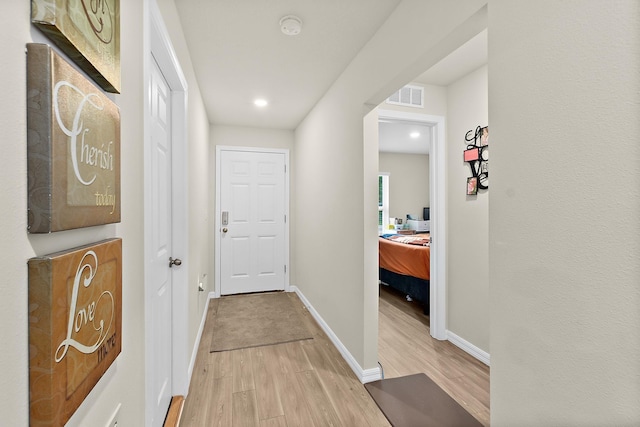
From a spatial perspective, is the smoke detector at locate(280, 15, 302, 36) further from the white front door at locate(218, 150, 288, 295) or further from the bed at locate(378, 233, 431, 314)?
the bed at locate(378, 233, 431, 314)

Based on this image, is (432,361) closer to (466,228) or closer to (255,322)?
(466,228)

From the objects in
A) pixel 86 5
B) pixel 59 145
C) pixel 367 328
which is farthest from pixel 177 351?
pixel 86 5

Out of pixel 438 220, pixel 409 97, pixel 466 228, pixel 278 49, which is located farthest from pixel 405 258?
pixel 278 49

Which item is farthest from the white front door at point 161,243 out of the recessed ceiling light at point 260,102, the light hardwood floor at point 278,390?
the recessed ceiling light at point 260,102

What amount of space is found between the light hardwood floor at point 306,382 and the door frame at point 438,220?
11.8 inches

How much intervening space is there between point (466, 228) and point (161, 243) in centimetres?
242

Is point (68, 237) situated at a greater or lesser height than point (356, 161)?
lesser

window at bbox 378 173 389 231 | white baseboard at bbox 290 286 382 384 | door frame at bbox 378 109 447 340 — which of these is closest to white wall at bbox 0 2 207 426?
white baseboard at bbox 290 286 382 384

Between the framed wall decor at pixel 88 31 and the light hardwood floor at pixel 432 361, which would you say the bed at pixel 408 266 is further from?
the framed wall decor at pixel 88 31

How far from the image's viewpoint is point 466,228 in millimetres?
2633

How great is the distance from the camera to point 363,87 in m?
2.18

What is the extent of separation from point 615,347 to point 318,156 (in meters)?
2.83

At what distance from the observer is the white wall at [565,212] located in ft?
2.46

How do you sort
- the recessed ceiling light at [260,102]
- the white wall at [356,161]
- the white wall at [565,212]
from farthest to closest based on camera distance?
the recessed ceiling light at [260,102], the white wall at [356,161], the white wall at [565,212]
